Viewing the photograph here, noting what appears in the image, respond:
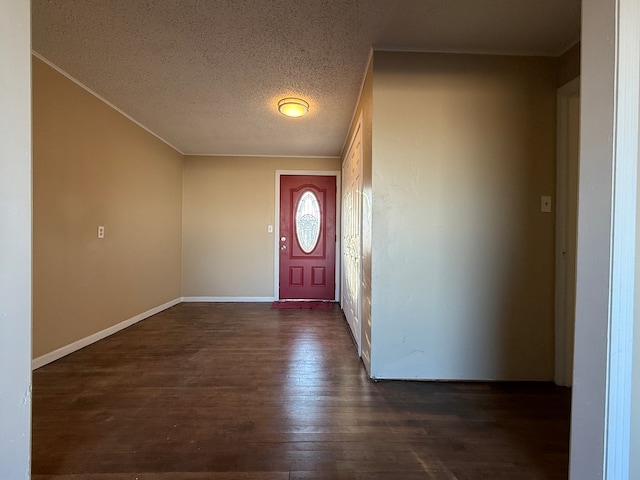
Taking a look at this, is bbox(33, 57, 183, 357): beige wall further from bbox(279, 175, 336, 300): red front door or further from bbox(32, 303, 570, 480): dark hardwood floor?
bbox(279, 175, 336, 300): red front door

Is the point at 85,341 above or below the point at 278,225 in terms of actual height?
below

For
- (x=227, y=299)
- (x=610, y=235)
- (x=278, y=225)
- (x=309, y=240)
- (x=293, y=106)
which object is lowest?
(x=227, y=299)

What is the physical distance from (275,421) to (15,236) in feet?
4.59

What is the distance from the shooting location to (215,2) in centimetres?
167

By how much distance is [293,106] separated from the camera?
281 cm

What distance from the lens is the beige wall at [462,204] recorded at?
2049 millimetres

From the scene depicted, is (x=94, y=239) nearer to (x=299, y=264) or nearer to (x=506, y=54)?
(x=299, y=264)

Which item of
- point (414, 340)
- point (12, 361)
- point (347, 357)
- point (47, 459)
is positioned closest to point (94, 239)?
point (47, 459)

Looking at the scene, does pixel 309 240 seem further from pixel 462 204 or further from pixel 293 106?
pixel 462 204

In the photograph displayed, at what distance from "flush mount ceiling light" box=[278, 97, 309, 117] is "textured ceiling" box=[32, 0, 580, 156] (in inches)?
2.8

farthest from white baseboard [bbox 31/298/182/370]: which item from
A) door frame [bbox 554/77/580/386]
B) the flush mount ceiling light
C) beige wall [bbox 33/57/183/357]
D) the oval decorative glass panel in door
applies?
door frame [bbox 554/77/580/386]

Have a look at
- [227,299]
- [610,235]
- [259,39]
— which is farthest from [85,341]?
[610,235]

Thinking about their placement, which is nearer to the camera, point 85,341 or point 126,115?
point 85,341

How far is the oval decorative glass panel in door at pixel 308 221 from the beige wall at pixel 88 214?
1943 mm
